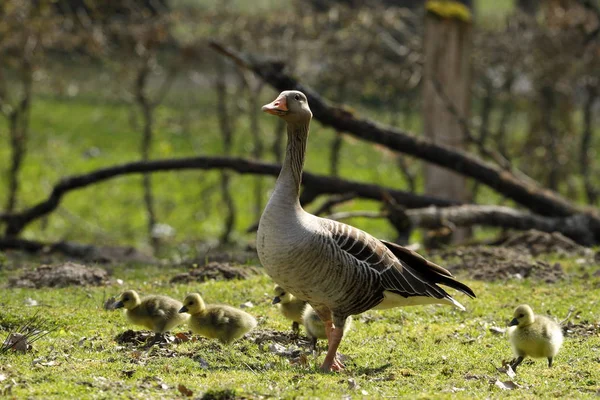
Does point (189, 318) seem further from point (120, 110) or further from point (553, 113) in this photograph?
point (120, 110)

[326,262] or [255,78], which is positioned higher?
[255,78]

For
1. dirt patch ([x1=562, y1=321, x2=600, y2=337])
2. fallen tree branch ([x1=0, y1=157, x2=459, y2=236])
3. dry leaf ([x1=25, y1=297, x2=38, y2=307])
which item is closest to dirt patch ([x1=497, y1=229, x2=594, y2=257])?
fallen tree branch ([x1=0, y1=157, x2=459, y2=236])

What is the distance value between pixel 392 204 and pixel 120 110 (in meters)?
18.7

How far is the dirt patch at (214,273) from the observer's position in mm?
9961

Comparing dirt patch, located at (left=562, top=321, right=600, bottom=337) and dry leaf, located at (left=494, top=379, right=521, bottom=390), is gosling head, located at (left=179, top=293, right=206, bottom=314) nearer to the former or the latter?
dry leaf, located at (left=494, top=379, right=521, bottom=390)

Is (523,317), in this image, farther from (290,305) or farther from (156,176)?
(156,176)

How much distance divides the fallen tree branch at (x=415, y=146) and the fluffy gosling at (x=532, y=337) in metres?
6.56

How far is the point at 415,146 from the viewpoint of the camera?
1353cm

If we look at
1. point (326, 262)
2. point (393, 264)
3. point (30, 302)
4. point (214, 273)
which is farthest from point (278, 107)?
point (214, 273)

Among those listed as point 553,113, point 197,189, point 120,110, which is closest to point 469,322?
point 553,113

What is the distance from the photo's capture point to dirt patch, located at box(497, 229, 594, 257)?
11844 mm

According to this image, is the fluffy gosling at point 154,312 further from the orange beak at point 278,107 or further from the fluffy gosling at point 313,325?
the orange beak at point 278,107

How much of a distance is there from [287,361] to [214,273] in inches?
124

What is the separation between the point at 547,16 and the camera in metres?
17.0
